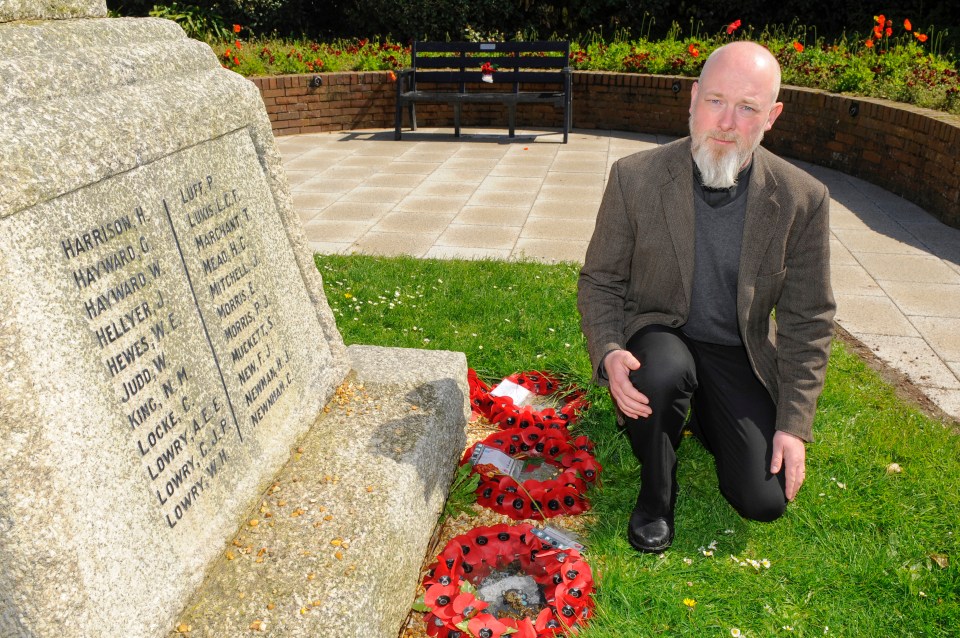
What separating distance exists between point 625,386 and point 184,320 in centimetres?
145

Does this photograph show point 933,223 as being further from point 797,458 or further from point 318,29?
point 318,29

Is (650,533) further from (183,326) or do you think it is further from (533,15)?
(533,15)

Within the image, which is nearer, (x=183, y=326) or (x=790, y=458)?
(x=183, y=326)

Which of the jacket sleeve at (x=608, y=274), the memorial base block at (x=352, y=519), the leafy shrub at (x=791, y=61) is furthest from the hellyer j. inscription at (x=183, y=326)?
the leafy shrub at (x=791, y=61)

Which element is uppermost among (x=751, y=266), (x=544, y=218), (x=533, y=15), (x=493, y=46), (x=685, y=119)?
(x=751, y=266)

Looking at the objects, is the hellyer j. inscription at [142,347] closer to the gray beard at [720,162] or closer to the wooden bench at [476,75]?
the gray beard at [720,162]

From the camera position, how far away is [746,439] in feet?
9.52

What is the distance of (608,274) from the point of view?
10.0 ft

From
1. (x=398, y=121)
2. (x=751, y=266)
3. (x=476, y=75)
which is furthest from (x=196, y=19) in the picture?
(x=751, y=266)

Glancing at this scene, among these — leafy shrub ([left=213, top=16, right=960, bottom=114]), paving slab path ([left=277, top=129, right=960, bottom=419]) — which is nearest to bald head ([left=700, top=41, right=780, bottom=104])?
paving slab path ([left=277, top=129, right=960, bottom=419])

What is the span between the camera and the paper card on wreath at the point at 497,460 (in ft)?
11.2

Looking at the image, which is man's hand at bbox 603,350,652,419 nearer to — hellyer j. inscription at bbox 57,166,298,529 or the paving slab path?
hellyer j. inscription at bbox 57,166,298,529

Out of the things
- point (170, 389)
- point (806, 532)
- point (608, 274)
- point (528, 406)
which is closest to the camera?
point (170, 389)

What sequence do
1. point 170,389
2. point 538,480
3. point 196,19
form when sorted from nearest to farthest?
point 170,389, point 538,480, point 196,19
